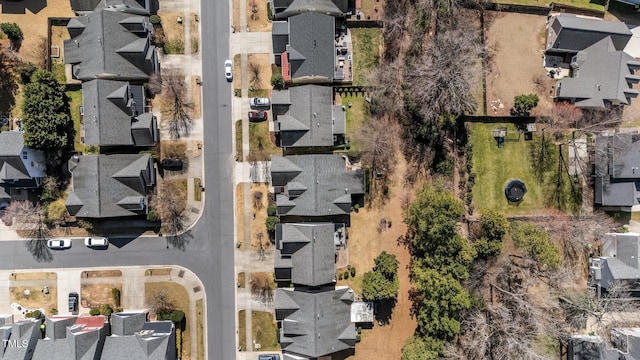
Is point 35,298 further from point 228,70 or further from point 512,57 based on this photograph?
point 512,57

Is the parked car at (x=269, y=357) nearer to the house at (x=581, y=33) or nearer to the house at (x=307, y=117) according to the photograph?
the house at (x=307, y=117)

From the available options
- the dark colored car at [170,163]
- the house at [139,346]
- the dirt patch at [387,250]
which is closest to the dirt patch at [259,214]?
the dark colored car at [170,163]

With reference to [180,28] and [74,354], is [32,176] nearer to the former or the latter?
[74,354]

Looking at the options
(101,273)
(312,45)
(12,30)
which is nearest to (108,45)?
(12,30)

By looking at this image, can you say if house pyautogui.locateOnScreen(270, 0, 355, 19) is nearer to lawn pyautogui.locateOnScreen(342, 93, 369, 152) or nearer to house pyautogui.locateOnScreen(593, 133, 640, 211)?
lawn pyautogui.locateOnScreen(342, 93, 369, 152)

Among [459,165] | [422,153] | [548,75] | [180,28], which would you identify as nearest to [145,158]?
[180,28]

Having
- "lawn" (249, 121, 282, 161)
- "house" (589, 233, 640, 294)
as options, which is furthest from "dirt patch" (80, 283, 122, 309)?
"house" (589, 233, 640, 294)
